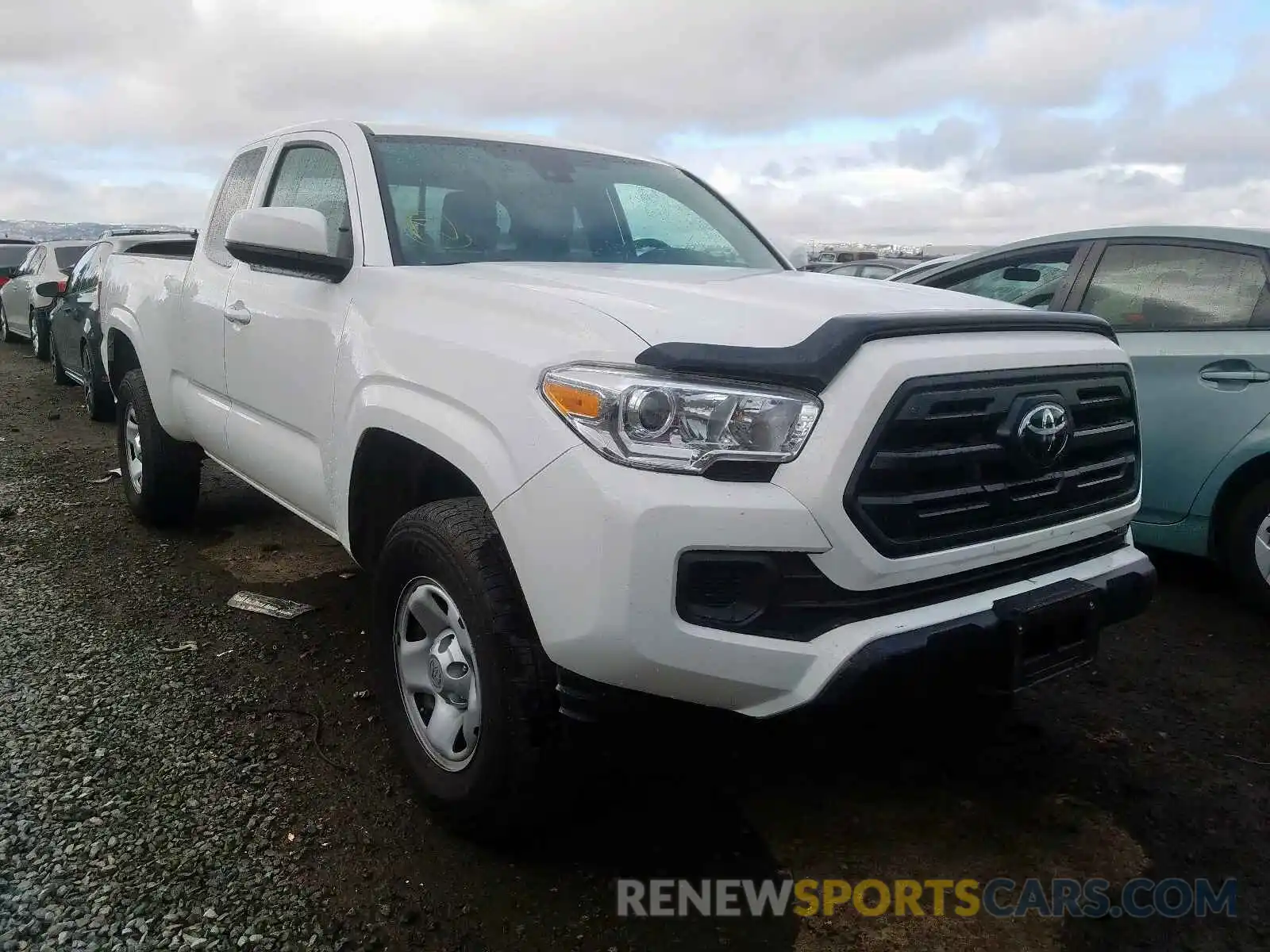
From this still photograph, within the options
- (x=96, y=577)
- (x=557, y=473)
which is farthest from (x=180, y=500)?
(x=557, y=473)

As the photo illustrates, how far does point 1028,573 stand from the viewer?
2334 millimetres

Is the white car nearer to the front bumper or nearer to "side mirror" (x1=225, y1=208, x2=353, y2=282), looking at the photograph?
"side mirror" (x1=225, y1=208, x2=353, y2=282)

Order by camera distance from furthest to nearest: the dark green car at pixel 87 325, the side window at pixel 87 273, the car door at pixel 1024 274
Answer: the side window at pixel 87 273 → the dark green car at pixel 87 325 → the car door at pixel 1024 274

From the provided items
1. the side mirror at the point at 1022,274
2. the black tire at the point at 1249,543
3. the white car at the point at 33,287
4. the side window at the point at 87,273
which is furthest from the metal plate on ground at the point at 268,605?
the white car at the point at 33,287

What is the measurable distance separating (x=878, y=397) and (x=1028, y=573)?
68 centimetres

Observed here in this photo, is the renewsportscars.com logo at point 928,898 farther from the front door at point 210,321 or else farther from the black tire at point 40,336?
the black tire at point 40,336

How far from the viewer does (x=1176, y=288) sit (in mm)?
4203

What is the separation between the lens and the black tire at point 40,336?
12633mm

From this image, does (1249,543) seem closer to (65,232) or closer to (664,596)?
(664,596)

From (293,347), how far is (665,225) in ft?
4.57

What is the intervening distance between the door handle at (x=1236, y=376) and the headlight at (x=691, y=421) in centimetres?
274

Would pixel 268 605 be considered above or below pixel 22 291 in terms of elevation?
below

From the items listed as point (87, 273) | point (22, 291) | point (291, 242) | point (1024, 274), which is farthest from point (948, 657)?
point (22, 291)

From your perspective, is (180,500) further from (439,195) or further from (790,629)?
(790,629)
